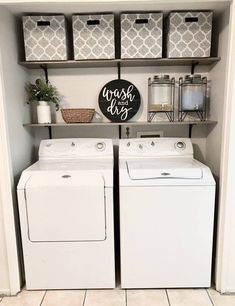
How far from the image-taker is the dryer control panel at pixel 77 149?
218 cm

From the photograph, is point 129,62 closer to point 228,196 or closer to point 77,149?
point 77,149

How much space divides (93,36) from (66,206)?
4.33 ft

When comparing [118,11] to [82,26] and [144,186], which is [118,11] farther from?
[144,186]

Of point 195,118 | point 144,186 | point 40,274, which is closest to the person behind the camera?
point 144,186

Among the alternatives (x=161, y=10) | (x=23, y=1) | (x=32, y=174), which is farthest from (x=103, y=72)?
(x=32, y=174)

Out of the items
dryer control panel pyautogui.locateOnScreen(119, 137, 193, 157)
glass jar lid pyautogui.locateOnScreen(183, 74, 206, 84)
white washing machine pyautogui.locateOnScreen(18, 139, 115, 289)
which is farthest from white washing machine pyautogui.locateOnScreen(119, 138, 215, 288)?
glass jar lid pyautogui.locateOnScreen(183, 74, 206, 84)

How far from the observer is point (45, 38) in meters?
1.97

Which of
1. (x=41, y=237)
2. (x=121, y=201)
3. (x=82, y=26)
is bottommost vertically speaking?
(x=41, y=237)

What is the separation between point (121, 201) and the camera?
5.82ft

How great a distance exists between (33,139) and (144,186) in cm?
123

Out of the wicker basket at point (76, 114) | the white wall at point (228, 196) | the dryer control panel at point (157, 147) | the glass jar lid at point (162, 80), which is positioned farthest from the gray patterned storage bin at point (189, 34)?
the wicker basket at point (76, 114)

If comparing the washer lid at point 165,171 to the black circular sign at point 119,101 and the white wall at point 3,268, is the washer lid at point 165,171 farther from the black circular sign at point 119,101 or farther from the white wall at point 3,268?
the white wall at point 3,268

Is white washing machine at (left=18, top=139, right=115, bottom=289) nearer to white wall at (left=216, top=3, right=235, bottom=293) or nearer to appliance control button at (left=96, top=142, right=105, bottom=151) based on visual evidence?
appliance control button at (left=96, top=142, right=105, bottom=151)

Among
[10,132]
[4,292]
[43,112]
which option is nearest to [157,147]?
[43,112]
